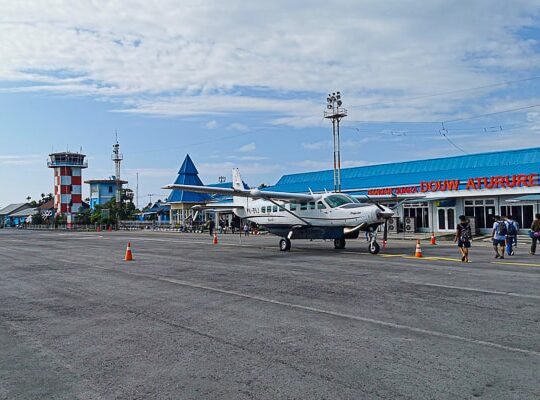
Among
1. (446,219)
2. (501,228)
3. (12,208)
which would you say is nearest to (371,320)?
(501,228)

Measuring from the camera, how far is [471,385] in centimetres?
532

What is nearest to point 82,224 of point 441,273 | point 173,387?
point 441,273

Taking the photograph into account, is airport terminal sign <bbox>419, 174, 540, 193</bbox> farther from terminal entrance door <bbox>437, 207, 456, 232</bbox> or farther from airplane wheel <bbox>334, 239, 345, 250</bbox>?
airplane wheel <bbox>334, 239, 345, 250</bbox>

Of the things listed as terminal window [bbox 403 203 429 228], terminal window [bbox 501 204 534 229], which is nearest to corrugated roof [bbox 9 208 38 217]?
terminal window [bbox 403 203 429 228]

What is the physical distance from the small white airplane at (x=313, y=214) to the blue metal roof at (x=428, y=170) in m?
18.9

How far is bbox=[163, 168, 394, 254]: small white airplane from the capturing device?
21.7 metres

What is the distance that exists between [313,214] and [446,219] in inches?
846

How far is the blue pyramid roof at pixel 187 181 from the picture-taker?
69250 mm

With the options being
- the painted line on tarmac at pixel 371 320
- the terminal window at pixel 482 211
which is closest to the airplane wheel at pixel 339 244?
the painted line on tarmac at pixel 371 320

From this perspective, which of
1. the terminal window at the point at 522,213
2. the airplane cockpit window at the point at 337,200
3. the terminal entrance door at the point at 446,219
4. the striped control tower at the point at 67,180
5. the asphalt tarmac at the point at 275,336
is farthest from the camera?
the striped control tower at the point at 67,180

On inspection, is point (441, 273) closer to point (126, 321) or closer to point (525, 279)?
point (525, 279)

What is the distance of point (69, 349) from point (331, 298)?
5538 mm

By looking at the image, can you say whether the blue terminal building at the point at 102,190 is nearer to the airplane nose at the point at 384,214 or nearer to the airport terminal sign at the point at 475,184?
the airport terminal sign at the point at 475,184

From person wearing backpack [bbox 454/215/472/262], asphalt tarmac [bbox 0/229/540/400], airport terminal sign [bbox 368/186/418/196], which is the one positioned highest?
airport terminal sign [bbox 368/186/418/196]
